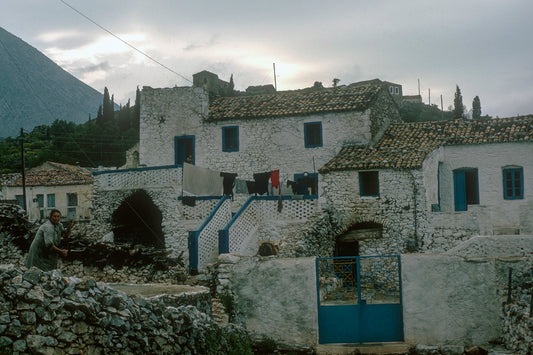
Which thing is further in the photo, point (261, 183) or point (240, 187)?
point (240, 187)

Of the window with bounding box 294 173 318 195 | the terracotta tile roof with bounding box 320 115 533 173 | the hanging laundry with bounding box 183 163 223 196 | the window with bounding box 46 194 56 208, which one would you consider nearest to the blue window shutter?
the terracotta tile roof with bounding box 320 115 533 173

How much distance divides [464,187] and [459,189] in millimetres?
227

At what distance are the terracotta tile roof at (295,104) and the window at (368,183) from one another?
3.56m

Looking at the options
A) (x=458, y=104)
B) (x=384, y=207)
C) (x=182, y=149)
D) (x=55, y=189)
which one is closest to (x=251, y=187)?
(x=182, y=149)

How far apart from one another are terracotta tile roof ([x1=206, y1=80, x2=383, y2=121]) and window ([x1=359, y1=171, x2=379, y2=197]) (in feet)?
11.7

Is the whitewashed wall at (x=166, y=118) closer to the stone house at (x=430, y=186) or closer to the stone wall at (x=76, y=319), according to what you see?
the stone house at (x=430, y=186)

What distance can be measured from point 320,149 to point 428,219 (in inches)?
246

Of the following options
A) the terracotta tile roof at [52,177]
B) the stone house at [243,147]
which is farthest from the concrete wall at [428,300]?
the terracotta tile roof at [52,177]

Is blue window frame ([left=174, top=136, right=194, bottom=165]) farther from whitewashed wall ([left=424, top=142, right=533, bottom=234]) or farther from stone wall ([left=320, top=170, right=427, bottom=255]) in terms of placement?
whitewashed wall ([left=424, top=142, right=533, bottom=234])

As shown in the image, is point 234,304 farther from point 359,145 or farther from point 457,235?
point 359,145

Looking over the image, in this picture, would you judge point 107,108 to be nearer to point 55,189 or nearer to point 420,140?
point 55,189

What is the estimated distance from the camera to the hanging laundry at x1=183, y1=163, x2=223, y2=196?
20594 millimetres

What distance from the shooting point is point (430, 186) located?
67.4ft

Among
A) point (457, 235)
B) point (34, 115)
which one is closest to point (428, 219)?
point (457, 235)
